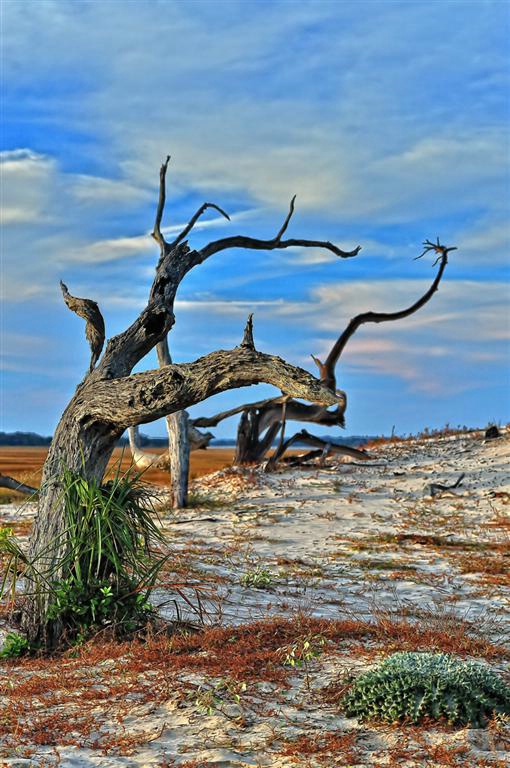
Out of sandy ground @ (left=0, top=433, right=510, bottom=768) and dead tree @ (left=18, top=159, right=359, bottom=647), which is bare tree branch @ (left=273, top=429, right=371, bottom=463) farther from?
dead tree @ (left=18, top=159, right=359, bottom=647)

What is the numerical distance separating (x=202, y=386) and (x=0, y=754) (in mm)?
2992

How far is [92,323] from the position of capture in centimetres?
834

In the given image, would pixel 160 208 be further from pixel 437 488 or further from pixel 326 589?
pixel 326 589

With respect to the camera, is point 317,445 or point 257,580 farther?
point 317,445

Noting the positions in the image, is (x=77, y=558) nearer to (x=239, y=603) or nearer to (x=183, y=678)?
(x=183, y=678)

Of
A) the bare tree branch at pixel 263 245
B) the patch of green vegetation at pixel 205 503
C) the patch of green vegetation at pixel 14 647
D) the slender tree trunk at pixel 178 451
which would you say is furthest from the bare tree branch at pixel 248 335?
the patch of green vegetation at pixel 205 503

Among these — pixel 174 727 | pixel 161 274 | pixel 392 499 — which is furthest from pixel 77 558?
pixel 392 499

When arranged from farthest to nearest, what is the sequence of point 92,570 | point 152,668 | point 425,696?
point 92,570, point 152,668, point 425,696

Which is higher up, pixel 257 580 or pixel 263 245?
pixel 263 245

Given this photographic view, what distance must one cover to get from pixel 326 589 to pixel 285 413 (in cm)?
1054

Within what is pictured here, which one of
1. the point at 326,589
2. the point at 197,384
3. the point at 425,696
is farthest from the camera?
the point at 326,589

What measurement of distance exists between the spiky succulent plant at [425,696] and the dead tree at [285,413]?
14.6 metres

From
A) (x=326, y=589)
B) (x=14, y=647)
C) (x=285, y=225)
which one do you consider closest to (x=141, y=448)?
(x=285, y=225)

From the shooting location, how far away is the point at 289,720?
5.11m
